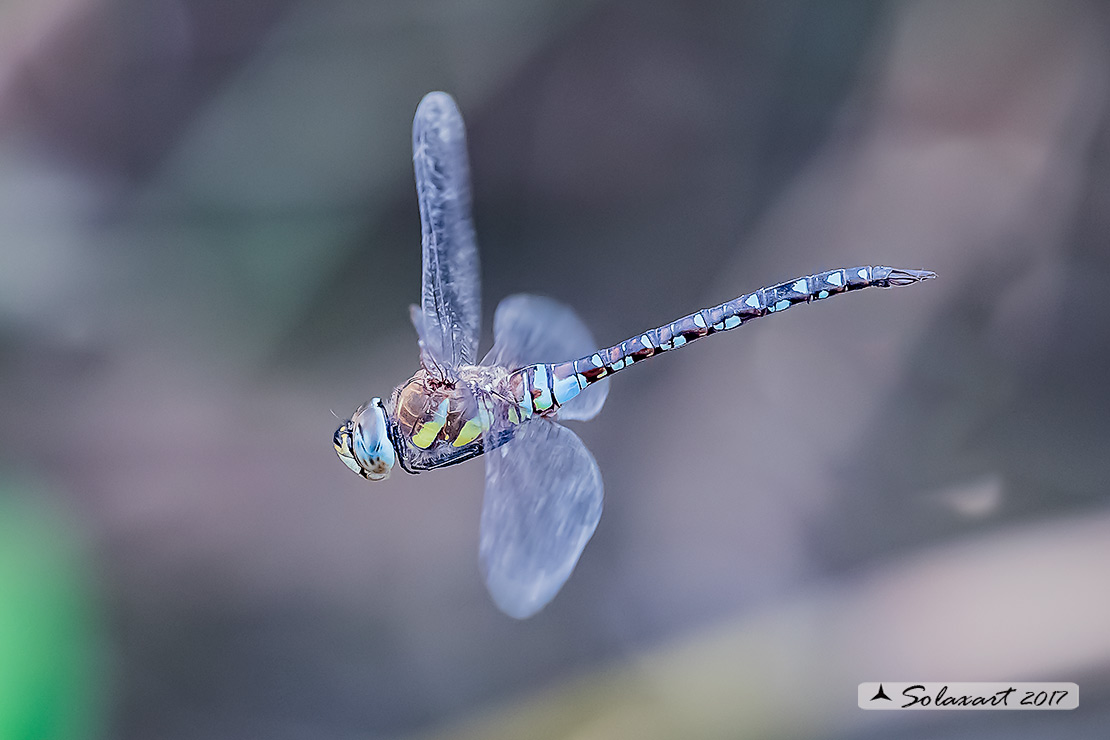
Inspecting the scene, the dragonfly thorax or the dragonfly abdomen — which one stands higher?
the dragonfly abdomen

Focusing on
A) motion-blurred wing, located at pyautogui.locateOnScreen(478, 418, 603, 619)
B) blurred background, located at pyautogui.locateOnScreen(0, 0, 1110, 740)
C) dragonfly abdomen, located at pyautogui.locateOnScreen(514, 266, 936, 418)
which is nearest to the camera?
motion-blurred wing, located at pyautogui.locateOnScreen(478, 418, 603, 619)

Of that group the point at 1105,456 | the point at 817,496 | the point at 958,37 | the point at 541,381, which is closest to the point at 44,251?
the point at 541,381

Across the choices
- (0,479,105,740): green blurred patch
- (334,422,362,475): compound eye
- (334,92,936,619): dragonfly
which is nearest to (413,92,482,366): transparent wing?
(334,92,936,619): dragonfly

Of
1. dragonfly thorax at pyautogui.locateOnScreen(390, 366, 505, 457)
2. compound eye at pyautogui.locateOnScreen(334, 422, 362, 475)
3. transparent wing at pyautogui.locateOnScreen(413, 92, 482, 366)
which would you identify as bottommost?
compound eye at pyautogui.locateOnScreen(334, 422, 362, 475)

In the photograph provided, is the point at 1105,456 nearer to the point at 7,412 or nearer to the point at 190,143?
the point at 190,143

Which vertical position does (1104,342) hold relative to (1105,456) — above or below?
above

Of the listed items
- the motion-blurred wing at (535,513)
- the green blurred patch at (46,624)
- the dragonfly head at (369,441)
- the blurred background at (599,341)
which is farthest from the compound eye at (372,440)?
the green blurred patch at (46,624)

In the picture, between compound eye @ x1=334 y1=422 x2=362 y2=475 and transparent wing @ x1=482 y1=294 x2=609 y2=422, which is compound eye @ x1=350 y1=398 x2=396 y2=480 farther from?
transparent wing @ x1=482 y1=294 x2=609 y2=422

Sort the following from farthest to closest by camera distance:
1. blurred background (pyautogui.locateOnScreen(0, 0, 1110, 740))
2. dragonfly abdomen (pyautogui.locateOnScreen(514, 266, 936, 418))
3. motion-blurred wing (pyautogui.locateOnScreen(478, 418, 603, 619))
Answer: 1. blurred background (pyautogui.locateOnScreen(0, 0, 1110, 740))
2. dragonfly abdomen (pyautogui.locateOnScreen(514, 266, 936, 418))
3. motion-blurred wing (pyautogui.locateOnScreen(478, 418, 603, 619))
